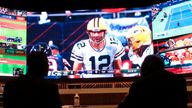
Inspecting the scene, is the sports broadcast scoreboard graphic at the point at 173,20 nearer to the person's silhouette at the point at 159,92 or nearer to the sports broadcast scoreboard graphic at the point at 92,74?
the sports broadcast scoreboard graphic at the point at 92,74

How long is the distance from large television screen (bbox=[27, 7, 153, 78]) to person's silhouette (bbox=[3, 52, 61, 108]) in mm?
1557

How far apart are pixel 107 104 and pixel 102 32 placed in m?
0.71

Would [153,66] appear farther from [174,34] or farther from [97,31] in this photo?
[97,31]

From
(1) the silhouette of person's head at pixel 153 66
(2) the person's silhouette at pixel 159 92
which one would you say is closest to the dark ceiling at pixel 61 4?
(1) the silhouette of person's head at pixel 153 66

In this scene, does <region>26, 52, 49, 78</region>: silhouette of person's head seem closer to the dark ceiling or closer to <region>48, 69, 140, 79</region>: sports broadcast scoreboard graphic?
<region>48, 69, 140, 79</region>: sports broadcast scoreboard graphic

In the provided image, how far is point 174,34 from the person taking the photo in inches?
160

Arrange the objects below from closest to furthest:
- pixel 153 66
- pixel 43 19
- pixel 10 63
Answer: pixel 153 66 → pixel 10 63 → pixel 43 19

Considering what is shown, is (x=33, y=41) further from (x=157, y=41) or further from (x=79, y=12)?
(x=157, y=41)

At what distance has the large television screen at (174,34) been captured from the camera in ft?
13.0

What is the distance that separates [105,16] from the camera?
4.32 meters

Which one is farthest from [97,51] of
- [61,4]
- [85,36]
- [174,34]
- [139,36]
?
[174,34]

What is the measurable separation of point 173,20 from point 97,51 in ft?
2.61

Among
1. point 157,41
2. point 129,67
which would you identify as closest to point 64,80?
point 129,67

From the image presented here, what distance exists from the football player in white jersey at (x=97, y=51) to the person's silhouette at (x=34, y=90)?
1.58 meters
